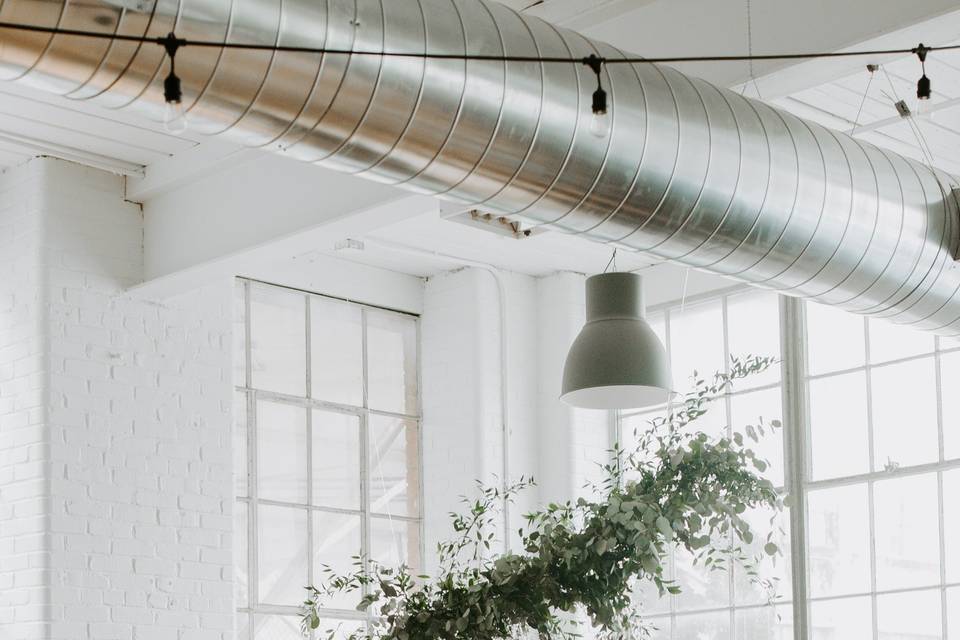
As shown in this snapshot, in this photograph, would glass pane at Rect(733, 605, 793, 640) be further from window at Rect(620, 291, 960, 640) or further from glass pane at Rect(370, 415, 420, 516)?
glass pane at Rect(370, 415, 420, 516)

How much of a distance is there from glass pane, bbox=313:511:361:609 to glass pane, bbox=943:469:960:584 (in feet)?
9.44

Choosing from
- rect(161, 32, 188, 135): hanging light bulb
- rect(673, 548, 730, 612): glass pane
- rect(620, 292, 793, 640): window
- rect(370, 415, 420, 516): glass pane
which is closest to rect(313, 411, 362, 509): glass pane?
rect(370, 415, 420, 516): glass pane

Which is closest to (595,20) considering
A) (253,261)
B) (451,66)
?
(451,66)

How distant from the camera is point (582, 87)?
10.8 feet

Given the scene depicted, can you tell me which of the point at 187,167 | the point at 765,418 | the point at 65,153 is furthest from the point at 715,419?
the point at 65,153

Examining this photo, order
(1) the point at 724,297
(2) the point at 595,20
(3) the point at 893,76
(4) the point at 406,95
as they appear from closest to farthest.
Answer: (4) the point at 406,95 → (2) the point at 595,20 → (3) the point at 893,76 → (1) the point at 724,297

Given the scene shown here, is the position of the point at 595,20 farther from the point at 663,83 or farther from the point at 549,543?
the point at 549,543

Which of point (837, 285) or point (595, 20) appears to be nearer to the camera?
point (837, 285)

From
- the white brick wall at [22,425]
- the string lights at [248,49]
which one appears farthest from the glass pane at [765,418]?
the string lights at [248,49]

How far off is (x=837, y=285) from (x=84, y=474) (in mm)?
3194

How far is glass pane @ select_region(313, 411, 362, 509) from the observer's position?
24.6 ft

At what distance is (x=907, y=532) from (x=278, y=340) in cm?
322

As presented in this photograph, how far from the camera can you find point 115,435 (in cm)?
595

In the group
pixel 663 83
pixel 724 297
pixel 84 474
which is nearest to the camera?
pixel 663 83
